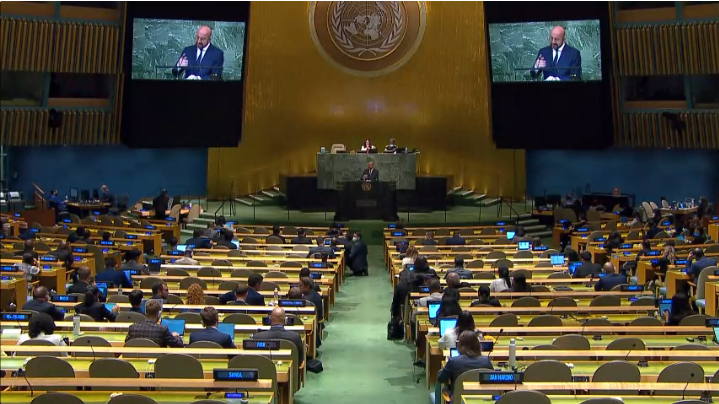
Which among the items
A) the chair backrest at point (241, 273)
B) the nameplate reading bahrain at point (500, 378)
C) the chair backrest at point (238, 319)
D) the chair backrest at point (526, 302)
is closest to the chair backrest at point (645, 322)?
the chair backrest at point (526, 302)

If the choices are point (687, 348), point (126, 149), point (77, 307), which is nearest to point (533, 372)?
point (687, 348)

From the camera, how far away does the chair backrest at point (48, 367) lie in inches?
307

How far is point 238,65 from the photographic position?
2622 centimetres

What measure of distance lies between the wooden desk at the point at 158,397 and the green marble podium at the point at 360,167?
18844 mm

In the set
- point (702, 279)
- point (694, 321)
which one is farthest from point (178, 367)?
point (702, 279)

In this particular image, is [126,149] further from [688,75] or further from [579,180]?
[688,75]

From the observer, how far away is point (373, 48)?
29875mm

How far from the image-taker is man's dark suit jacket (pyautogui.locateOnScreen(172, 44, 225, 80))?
25953mm

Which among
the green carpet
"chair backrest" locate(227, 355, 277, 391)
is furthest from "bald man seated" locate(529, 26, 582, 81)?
"chair backrest" locate(227, 355, 277, 391)

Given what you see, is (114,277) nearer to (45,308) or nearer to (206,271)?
(206,271)

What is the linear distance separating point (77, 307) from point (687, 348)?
21.7 feet

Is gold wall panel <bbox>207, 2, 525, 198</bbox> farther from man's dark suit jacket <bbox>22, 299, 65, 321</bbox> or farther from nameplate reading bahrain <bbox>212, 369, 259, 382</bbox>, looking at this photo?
nameplate reading bahrain <bbox>212, 369, 259, 382</bbox>

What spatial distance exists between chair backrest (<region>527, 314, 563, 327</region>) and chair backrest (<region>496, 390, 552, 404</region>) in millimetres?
3690

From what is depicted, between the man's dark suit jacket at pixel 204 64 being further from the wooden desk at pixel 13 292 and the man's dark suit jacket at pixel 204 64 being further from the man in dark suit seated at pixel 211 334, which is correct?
the man in dark suit seated at pixel 211 334
